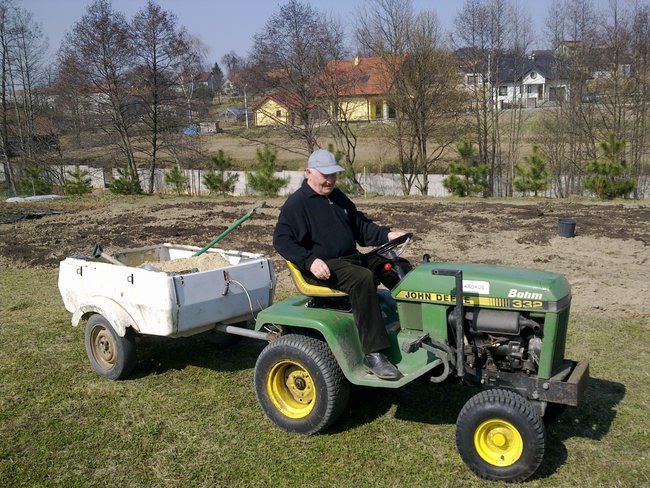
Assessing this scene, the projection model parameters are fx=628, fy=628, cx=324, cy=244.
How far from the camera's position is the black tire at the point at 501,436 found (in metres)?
3.57

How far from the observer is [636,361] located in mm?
5488

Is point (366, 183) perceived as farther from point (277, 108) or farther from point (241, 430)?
point (241, 430)

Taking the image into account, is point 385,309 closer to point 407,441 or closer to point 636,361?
point 407,441

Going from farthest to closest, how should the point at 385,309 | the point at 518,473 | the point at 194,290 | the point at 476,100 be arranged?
the point at 476,100 < the point at 194,290 < the point at 385,309 < the point at 518,473

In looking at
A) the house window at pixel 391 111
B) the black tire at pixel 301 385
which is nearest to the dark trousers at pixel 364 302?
the black tire at pixel 301 385

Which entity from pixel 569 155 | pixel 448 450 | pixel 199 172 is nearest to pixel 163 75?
pixel 199 172

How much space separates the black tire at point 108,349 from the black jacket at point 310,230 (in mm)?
1829

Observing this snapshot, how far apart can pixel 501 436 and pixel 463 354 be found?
0.52 m

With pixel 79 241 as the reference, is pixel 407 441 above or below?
below

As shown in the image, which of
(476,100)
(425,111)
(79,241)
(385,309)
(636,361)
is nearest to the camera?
(385,309)

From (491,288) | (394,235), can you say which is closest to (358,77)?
(394,235)

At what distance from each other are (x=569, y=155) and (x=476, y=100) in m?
5.05

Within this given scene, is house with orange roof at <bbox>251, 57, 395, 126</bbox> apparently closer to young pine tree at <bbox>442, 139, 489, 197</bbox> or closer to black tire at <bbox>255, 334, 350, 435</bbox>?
young pine tree at <bbox>442, 139, 489, 197</bbox>

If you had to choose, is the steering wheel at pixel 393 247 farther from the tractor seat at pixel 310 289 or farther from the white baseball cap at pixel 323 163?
the white baseball cap at pixel 323 163
